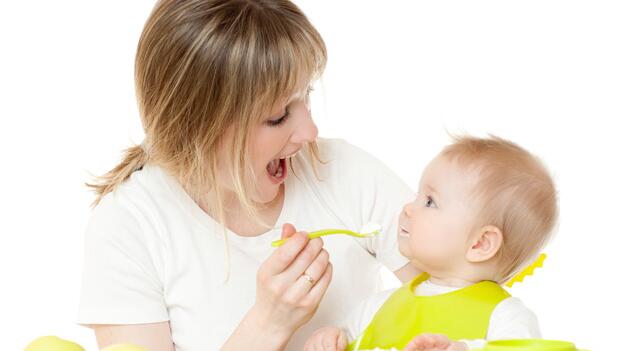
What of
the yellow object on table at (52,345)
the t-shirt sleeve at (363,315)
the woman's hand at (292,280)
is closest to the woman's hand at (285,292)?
the woman's hand at (292,280)

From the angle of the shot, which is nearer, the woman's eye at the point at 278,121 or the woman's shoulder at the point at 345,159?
the woman's eye at the point at 278,121

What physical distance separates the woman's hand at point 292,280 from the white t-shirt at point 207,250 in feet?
0.73

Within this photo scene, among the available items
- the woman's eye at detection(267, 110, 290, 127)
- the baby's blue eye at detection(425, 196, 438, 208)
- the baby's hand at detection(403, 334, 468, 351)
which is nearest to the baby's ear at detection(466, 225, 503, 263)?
the baby's blue eye at detection(425, 196, 438, 208)

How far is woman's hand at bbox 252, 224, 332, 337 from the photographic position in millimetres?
1938

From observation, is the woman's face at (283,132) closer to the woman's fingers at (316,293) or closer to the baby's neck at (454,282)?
the woman's fingers at (316,293)

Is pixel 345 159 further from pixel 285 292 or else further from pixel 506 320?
pixel 506 320

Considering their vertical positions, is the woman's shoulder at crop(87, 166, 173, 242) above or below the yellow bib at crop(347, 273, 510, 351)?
above

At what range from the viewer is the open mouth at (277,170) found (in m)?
2.17

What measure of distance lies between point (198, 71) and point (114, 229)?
387 millimetres

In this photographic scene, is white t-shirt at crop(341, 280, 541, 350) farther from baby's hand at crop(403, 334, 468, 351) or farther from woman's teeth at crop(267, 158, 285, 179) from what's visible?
woman's teeth at crop(267, 158, 285, 179)

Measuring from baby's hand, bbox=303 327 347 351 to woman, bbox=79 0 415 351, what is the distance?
0.14 ft

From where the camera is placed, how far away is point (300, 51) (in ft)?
6.54

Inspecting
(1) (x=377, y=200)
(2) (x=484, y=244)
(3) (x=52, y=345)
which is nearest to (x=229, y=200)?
(1) (x=377, y=200)

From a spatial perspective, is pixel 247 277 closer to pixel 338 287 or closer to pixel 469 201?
pixel 338 287
